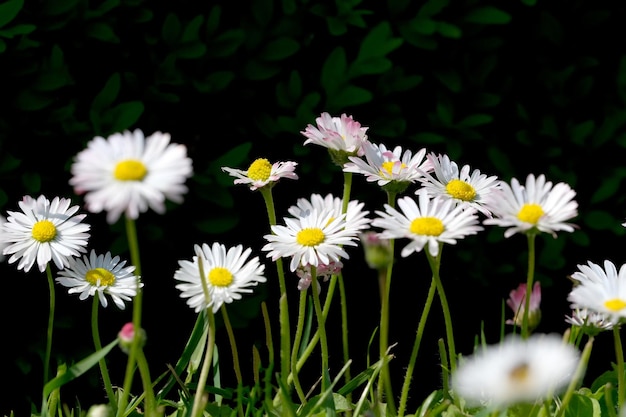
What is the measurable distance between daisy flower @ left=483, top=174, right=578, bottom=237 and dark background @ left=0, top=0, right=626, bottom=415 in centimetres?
76

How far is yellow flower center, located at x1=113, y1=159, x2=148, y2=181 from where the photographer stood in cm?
98

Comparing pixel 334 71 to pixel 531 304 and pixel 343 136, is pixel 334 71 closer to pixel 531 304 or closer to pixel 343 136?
pixel 343 136

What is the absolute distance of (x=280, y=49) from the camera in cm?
217

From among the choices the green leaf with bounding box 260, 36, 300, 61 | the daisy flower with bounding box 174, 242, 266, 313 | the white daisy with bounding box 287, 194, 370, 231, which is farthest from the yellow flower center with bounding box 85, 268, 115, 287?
the green leaf with bounding box 260, 36, 300, 61

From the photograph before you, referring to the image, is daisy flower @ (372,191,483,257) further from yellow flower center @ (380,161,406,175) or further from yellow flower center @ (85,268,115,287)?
yellow flower center @ (85,268,115,287)

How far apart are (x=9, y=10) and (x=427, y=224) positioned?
1.05m

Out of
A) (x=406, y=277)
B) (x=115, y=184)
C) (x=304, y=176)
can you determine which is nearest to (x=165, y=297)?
(x=304, y=176)

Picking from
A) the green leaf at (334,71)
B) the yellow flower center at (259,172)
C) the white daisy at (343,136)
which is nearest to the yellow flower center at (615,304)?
the white daisy at (343,136)

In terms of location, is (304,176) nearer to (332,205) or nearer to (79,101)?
(79,101)

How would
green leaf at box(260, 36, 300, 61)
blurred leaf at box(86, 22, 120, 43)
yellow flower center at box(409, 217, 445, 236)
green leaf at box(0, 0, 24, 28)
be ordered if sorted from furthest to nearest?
green leaf at box(260, 36, 300, 61)
blurred leaf at box(86, 22, 120, 43)
green leaf at box(0, 0, 24, 28)
yellow flower center at box(409, 217, 445, 236)

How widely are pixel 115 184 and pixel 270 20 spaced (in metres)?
1.31

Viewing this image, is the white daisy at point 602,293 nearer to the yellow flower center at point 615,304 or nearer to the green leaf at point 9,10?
the yellow flower center at point 615,304

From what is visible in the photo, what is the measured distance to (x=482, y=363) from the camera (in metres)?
1.03

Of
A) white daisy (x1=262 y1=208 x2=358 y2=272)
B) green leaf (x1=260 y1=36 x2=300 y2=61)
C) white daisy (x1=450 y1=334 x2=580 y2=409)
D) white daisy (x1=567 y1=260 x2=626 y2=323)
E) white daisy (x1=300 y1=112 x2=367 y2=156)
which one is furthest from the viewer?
green leaf (x1=260 y1=36 x2=300 y2=61)
